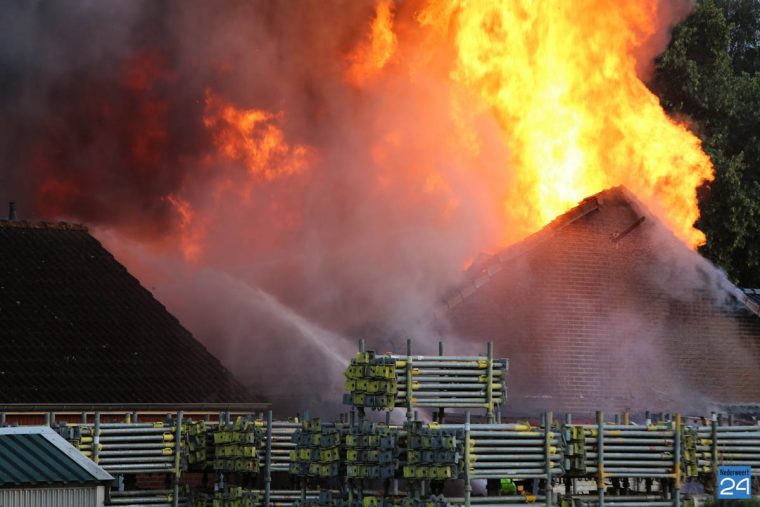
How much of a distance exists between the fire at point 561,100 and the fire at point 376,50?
4.93ft

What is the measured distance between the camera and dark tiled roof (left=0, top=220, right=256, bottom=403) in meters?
39.5

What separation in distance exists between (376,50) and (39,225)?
39.9ft

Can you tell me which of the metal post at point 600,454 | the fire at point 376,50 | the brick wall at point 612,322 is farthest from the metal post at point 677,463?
the fire at point 376,50

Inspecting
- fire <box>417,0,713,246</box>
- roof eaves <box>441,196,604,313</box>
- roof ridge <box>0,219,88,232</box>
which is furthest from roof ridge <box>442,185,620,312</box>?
roof ridge <box>0,219,88,232</box>

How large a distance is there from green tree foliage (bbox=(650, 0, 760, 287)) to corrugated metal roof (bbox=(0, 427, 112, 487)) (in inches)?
1277

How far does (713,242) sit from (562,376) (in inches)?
723

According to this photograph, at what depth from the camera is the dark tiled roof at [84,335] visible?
39.5 metres

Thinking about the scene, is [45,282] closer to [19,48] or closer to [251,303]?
[251,303]

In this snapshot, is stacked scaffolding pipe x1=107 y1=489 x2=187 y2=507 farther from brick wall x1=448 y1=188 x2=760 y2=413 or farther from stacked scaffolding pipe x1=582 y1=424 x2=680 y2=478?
brick wall x1=448 y1=188 x2=760 y2=413

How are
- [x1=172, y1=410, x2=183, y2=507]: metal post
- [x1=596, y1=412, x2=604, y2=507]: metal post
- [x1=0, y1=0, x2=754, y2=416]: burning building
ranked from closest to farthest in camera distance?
[x1=596, y1=412, x2=604, y2=507]: metal post < [x1=172, y1=410, x2=183, y2=507]: metal post < [x1=0, y1=0, x2=754, y2=416]: burning building

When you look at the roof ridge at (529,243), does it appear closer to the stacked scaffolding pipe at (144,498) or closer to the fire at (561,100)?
the fire at (561,100)

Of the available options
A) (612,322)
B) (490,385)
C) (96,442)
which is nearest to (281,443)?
(96,442)

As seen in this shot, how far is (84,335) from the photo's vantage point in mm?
41250

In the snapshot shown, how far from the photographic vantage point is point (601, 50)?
161ft
